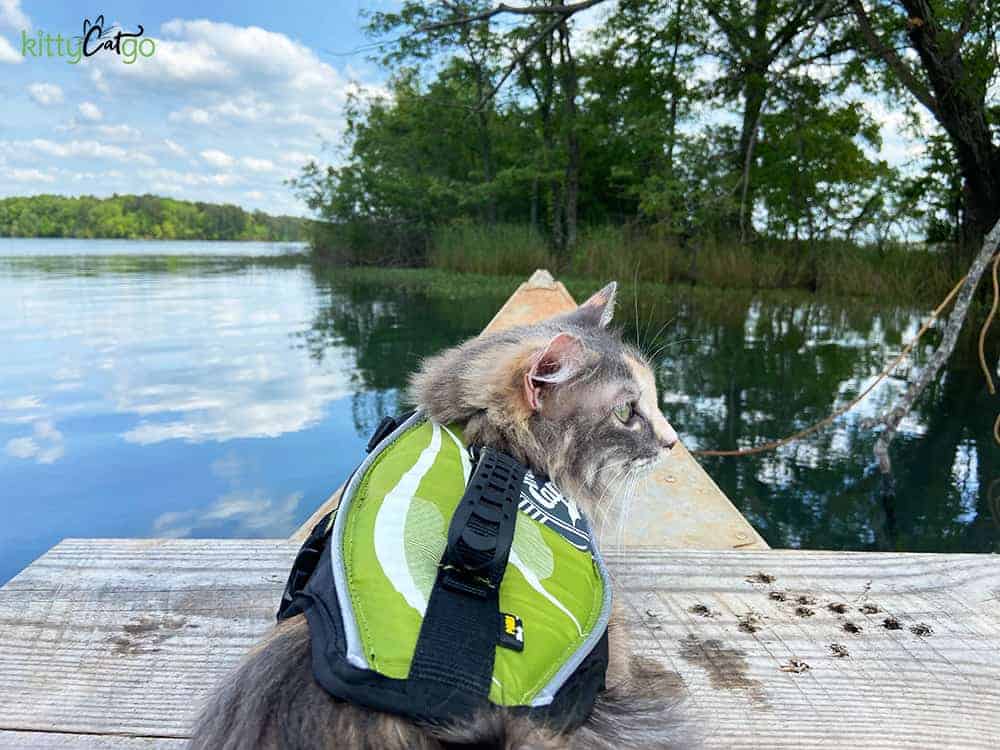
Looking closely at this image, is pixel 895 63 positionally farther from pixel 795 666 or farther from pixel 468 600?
pixel 468 600

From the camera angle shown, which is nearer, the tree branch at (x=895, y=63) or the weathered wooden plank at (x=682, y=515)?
the weathered wooden plank at (x=682, y=515)

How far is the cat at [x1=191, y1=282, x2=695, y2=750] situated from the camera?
2.62ft

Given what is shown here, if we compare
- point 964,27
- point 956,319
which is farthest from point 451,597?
point 964,27

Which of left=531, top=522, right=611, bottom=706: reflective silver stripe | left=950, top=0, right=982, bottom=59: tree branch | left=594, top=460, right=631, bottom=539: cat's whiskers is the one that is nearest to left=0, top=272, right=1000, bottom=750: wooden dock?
left=594, top=460, right=631, bottom=539: cat's whiskers

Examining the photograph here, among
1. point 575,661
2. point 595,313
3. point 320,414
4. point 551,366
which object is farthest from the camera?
point 320,414

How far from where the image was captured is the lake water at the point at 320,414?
13.3 feet

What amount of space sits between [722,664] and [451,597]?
2.52 feet

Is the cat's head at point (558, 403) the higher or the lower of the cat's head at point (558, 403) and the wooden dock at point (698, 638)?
the higher

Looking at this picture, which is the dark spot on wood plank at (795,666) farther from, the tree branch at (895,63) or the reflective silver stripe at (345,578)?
the tree branch at (895,63)

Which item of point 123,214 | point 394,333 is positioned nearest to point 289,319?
point 394,333

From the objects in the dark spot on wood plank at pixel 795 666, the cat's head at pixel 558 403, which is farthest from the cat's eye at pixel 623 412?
the dark spot on wood plank at pixel 795 666

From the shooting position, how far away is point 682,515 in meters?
2.56

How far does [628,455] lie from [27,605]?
1493mm

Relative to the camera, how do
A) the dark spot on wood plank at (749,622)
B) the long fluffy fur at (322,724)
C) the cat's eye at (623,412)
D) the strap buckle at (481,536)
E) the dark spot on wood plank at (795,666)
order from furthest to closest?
the cat's eye at (623,412) → the dark spot on wood plank at (749,622) → the dark spot on wood plank at (795,666) → the strap buckle at (481,536) → the long fluffy fur at (322,724)
